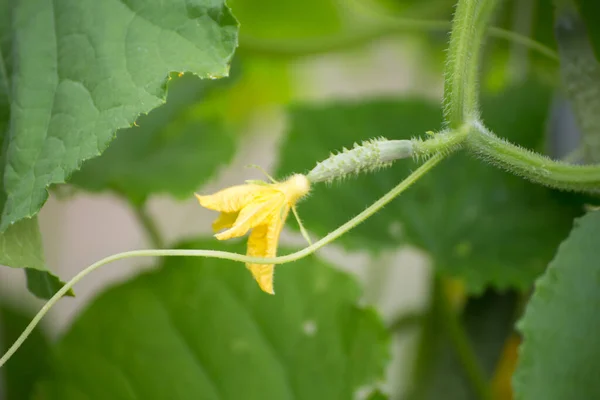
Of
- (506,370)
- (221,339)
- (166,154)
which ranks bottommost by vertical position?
(506,370)

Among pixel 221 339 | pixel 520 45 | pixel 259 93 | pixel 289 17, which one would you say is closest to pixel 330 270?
pixel 221 339

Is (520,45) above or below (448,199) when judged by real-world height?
above

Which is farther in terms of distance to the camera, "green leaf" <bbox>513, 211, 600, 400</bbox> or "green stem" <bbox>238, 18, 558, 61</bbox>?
"green stem" <bbox>238, 18, 558, 61</bbox>

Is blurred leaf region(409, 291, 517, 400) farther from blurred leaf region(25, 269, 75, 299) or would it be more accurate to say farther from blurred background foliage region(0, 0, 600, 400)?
blurred leaf region(25, 269, 75, 299)

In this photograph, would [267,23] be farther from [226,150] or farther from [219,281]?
[219,281]

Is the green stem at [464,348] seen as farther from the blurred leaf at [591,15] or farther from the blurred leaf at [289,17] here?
the blurred leaf at [289,17]

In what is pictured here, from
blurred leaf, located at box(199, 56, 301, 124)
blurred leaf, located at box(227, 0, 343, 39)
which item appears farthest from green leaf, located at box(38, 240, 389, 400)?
blurred leaf, located at box(199, 56, 301, 124)

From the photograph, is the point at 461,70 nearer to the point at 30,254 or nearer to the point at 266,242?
the point at 266,242
